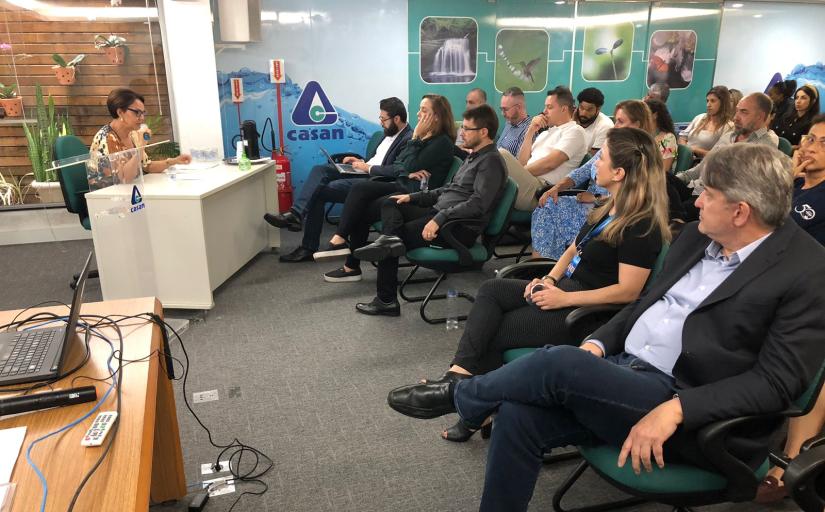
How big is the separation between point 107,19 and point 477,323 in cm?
502

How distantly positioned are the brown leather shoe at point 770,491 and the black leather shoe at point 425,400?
1047 millimetres

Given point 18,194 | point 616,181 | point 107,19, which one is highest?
point 107,19

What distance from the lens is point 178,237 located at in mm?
3451

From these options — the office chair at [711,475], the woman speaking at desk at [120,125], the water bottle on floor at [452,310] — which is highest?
the woman speaking at desk at [120,125]

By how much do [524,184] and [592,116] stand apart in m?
1.27

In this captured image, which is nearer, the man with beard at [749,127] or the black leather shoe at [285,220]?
the man with beard at [749,127]

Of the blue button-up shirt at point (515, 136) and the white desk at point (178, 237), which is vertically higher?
the blue button-up shirt at point (515, 136)

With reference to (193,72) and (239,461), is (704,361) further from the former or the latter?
(193,72)

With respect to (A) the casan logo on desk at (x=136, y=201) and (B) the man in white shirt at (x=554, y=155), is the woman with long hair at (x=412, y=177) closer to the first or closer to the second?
(B) the man in white shirt at (x=554, y=155)

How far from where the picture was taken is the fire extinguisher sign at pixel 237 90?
543cm

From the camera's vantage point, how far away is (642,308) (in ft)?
5.90

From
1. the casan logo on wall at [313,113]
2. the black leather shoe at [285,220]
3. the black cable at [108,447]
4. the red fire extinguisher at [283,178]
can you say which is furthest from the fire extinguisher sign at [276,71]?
the black cable at [108,447]

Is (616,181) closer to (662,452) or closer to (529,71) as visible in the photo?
(662,452)

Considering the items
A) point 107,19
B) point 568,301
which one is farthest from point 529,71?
point 568,301
